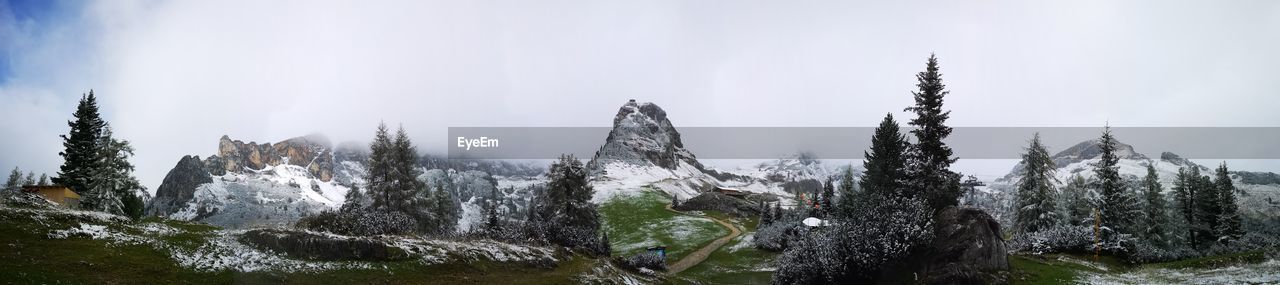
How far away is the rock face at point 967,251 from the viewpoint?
33531mm

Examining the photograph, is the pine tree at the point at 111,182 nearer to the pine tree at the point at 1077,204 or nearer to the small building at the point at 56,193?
the small building at the point at 56,193

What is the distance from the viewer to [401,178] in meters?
58.9

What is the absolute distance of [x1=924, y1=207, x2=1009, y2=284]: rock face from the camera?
1320 inches

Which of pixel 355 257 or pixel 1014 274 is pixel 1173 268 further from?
pixel 355 257

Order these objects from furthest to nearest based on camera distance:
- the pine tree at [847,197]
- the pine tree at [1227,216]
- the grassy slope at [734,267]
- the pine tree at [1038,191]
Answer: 1. the pine tree at [847,197]
2. the pine tree at [1227,216]
3. the pine tree at [1038,191]
4. the grassy slope at [734,267]

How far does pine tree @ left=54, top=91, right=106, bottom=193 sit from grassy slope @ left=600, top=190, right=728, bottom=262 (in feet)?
190

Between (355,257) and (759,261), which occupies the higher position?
(355,257)

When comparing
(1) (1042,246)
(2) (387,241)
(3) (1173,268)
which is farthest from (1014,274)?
(2) (387,241)

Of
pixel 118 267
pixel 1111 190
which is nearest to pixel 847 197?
pixel 1111 190

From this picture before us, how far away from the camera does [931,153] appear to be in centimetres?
4419

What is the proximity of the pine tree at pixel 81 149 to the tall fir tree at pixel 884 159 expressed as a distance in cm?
7574

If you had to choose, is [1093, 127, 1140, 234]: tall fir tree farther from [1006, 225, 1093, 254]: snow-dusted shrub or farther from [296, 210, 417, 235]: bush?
[296, 210, 417, 235]: bush

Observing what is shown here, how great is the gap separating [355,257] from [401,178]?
99.6 feet

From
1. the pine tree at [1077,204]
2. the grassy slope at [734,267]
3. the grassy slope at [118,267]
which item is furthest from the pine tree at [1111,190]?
the grassy slope at [118,267]
